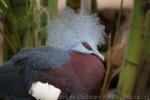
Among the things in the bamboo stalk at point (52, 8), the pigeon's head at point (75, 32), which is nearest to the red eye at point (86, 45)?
the pigeon's head at point (75, 32)

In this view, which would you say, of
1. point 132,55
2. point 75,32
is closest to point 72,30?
point 75,32

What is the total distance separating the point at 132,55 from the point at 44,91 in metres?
0.26

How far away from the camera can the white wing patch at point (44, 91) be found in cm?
108

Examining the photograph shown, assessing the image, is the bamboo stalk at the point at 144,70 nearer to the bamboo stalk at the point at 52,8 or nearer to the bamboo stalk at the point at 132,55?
the bamboo stalk at the point at 132,55

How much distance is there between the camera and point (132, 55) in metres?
1.09

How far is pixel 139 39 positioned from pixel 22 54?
13.8 inches

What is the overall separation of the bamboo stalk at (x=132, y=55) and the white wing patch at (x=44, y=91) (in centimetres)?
18

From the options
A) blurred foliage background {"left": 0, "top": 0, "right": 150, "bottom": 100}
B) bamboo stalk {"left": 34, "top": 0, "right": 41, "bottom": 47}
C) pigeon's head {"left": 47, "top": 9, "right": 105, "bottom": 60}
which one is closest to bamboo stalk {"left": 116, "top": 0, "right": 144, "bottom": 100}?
blurred foliage background {"left": 0, "top": 0, "right": 150, "bottom": 100}

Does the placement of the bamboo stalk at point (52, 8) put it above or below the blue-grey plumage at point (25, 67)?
above

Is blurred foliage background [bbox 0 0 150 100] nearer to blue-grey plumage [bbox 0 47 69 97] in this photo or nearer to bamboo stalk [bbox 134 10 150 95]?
bamboo stalk [bbox 134 10 150 95]

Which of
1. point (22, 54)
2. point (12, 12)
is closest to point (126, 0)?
point (12, 12)

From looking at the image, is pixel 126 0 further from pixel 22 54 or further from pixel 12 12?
pixel 22 54

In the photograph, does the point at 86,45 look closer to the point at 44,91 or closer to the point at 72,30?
the point at 72,30

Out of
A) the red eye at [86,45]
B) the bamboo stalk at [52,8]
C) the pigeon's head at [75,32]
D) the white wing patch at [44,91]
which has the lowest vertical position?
the white wing patch at [44,91]
